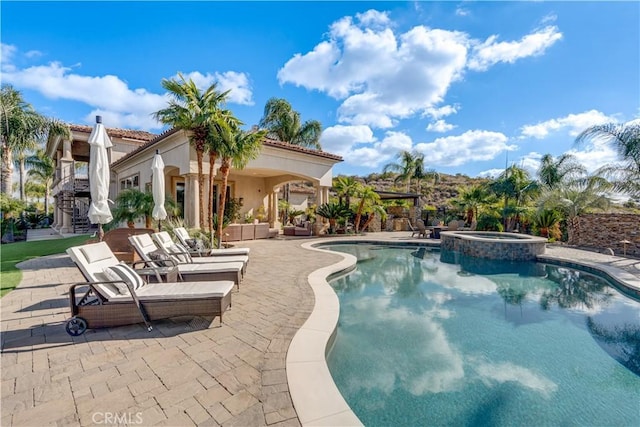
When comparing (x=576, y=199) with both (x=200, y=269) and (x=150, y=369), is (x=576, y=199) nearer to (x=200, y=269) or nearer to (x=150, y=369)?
(x=200, y=269)

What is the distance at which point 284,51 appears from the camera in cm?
1370

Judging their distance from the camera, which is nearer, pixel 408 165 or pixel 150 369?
pixel 150 369

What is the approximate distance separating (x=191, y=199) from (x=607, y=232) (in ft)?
67.9

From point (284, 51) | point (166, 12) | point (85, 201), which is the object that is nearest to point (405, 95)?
point (284, 51)

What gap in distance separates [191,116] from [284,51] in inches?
262

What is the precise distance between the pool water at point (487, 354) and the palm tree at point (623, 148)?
22.0 feet

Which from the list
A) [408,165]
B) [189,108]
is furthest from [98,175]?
[408,165]

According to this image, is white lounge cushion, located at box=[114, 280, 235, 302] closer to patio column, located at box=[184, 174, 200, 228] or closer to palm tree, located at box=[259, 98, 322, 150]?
patio column, located at box=[184, 174, 200, 228]

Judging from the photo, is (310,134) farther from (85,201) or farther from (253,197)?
(85,201)

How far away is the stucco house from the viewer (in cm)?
1364

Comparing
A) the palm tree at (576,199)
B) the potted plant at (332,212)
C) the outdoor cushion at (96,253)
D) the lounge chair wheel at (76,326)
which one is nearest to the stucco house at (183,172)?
the potted plant at (332,212)

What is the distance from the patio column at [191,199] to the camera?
523 inches

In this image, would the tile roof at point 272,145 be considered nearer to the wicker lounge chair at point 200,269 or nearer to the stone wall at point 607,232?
the wicker lounge chair at point 200,269

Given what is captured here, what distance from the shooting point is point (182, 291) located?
425 cm
